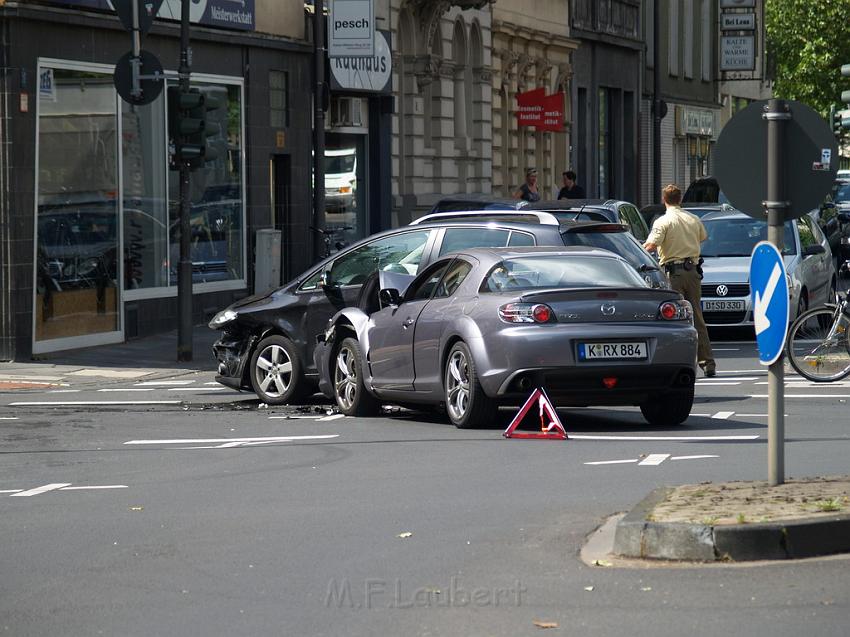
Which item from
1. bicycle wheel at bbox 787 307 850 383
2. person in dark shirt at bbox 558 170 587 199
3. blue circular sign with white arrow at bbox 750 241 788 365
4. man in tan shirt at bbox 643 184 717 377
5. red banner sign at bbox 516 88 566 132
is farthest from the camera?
red banner sign at bbox 516 88 566 132

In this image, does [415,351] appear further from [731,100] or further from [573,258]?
[731,100]

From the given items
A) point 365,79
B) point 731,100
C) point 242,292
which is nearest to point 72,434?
point 242,292

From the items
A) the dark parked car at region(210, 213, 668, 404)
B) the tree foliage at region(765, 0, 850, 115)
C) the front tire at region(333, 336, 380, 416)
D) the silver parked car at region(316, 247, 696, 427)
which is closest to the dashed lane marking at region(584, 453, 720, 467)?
the silver parked car at region(316, 247, 696, 427)

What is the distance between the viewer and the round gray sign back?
28.0 feet

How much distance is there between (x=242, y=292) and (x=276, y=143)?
2570 mm

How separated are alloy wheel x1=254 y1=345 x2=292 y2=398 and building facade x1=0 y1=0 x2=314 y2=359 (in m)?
1.50

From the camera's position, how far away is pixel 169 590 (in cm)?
715

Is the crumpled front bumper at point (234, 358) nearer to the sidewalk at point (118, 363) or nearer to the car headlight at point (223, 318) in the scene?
the car headlight at point (223, 318)

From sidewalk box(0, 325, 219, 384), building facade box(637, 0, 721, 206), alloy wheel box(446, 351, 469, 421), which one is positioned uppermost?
building facade box(637, 0, 721, 206)

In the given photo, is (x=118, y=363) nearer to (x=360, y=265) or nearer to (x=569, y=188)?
(x=360, y=265)

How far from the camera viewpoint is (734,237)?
22.8 meters

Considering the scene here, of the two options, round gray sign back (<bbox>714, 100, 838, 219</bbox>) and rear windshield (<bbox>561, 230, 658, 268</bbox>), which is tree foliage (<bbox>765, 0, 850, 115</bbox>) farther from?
round gray sign back (<bbox>714, 100, 838, 219</bbox>)

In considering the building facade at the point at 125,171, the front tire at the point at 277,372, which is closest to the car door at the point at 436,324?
the front tire at the point at 277,372

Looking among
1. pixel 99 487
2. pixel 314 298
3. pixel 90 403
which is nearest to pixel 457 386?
pixel 314 298
